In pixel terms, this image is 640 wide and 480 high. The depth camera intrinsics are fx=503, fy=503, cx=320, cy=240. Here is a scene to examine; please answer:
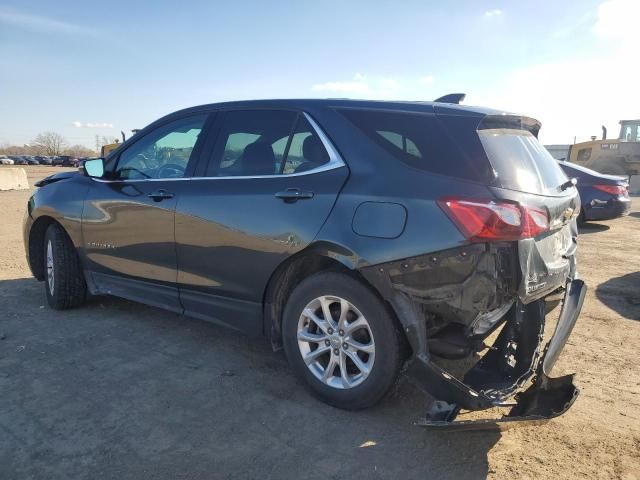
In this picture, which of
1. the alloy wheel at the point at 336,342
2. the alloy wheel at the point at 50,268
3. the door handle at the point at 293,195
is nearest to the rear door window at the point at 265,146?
the door handle at the point at 293,195

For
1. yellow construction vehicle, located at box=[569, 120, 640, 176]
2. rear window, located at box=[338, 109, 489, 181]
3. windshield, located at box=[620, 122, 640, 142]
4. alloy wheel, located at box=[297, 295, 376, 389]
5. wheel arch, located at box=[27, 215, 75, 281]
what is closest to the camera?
rear window, located at box=[338, 109, 489, 181]

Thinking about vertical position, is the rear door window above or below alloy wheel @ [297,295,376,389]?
above

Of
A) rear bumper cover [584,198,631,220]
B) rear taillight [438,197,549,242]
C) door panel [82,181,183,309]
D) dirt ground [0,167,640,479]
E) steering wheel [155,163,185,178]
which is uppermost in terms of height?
steering wheel [155,163,185,178]

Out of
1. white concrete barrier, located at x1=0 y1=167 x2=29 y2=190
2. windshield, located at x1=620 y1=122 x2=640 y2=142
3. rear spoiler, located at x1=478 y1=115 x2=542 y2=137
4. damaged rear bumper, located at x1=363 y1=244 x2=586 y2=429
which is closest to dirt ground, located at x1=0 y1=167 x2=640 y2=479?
damaged rear bumper, located at x1=363 y1=244 x2=586 y2=429

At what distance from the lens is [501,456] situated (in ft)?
8.64

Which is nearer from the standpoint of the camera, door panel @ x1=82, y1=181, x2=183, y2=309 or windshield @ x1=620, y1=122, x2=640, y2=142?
door panel @ x1=82, y1=181, x2=183, y2=309

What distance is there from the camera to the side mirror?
4453mm

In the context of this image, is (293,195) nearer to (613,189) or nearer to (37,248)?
(37,248)

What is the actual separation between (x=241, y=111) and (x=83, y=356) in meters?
2.18

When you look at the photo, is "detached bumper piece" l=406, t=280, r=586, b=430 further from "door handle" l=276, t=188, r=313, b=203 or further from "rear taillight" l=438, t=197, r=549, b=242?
"door handle" l=276, t=188, r=313, b=203

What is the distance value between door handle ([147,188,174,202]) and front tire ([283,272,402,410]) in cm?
136

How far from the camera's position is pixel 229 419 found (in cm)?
294

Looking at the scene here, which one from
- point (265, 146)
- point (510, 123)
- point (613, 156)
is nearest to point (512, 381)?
point (510, 123)

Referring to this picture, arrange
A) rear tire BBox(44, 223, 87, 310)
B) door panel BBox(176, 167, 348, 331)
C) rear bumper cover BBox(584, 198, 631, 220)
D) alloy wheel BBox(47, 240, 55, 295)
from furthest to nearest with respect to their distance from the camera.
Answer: rear bumper cover BBox(584, 198, 631, 220) < alloy wheel BBox(47, 240, 55, 295) < rear tire BBox(44, 223, 87, 310) < door panel BBox(176, 167, 348, 331)
